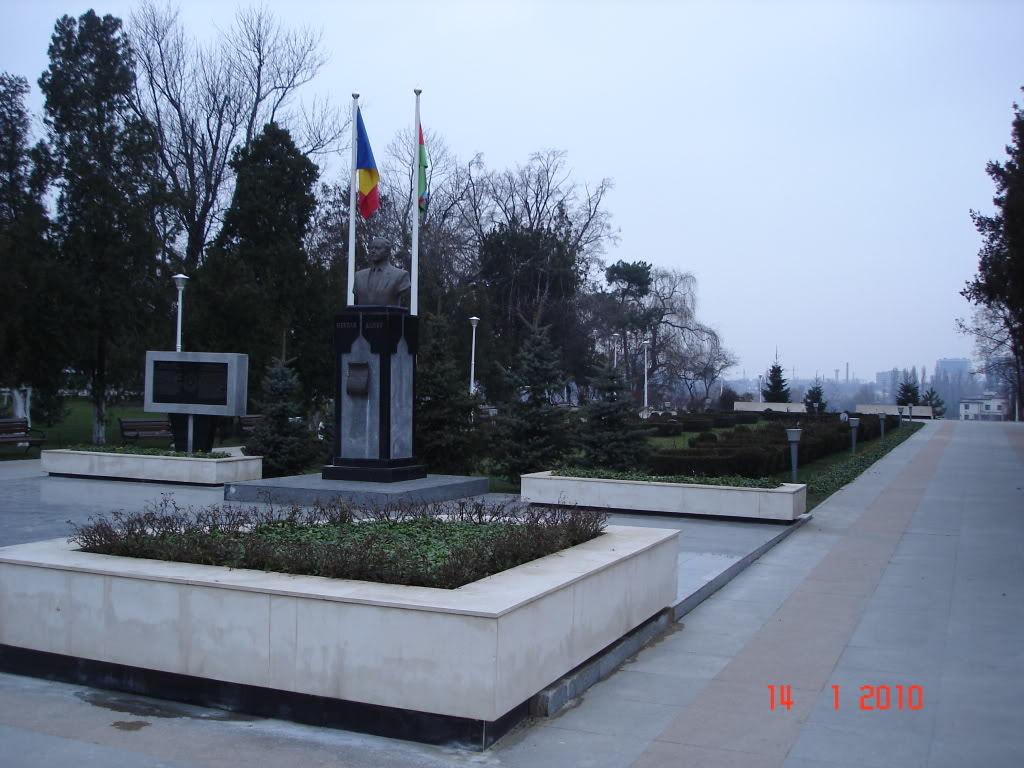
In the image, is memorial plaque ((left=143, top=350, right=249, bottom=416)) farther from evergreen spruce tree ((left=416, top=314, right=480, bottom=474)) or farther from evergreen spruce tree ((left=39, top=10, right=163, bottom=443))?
evergreen spruce tree ((left=39, top=10, right=163, bottom=443))

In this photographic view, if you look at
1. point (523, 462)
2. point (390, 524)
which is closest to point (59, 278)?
point (523, 462)

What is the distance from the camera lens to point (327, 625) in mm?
5078

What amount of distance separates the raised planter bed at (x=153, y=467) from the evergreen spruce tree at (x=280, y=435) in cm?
59

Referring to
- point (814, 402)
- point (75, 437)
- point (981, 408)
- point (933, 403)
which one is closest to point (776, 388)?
point (814, 402)

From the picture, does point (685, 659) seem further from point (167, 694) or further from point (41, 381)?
point (41, 381)

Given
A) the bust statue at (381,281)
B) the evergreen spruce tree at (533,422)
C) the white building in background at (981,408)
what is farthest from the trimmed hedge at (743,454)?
the white building in background at (981,408)

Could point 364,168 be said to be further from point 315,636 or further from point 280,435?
point 315,636

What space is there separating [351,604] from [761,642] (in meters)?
3.68

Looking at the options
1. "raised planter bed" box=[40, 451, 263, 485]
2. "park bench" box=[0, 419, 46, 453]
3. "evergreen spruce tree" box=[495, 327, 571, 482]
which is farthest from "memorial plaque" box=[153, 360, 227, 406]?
"park bench" box=[0, 419, 46, 453]

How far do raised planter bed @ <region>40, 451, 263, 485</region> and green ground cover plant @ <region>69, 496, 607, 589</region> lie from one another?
9642mm

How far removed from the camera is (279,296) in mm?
31000

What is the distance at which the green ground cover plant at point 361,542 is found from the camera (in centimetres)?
572

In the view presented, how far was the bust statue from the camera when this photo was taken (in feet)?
51.4
